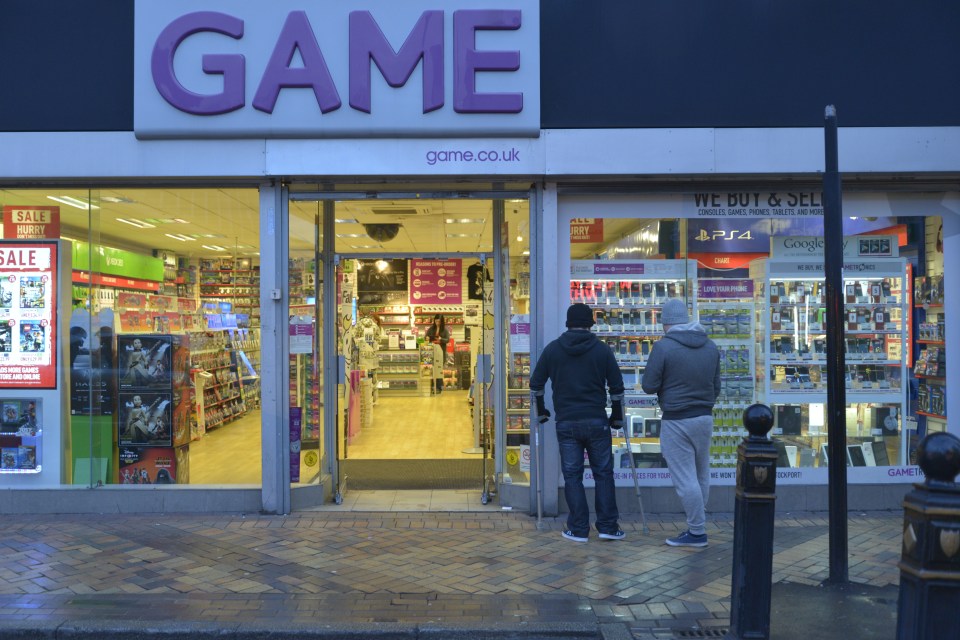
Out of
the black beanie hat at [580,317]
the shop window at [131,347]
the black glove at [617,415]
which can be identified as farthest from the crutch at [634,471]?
the shop window at [131,347]

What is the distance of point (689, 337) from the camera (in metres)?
5.87

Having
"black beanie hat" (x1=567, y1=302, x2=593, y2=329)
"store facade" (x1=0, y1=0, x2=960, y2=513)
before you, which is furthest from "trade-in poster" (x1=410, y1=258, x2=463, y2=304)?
"black beanie hat" (x1=567, y1=302, x2=593, y2=329)

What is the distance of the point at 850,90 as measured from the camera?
6566mm

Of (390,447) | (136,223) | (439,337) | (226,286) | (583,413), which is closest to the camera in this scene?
(583,413)

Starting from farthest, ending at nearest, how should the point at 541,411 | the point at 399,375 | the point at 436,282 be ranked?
1. the point at 399,375
2. the point at 436,282
3. the point at 541,411

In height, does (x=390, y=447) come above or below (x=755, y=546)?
below

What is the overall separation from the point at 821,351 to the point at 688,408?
7.09 ft

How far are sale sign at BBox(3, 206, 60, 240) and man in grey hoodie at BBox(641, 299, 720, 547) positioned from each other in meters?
5.63

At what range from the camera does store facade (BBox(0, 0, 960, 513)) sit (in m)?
6.41

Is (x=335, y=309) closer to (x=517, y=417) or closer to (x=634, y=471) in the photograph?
(x=517, y=417)

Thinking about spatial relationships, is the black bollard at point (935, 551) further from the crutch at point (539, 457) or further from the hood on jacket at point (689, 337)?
the crutch at point (539, 457)

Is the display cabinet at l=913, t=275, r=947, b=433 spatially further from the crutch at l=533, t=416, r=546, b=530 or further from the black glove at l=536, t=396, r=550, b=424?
the black glove at l=536, t=396, r=550, b=424

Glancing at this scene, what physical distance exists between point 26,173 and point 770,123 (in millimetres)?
6607

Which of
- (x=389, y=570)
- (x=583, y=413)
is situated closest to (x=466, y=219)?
(x=583, y=413)
